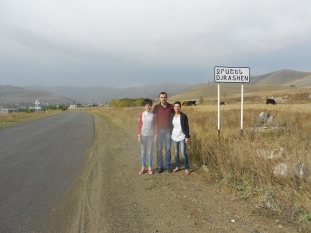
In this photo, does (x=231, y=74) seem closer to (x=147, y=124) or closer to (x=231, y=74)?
(x=231, y=74)

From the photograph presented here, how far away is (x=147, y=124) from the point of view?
6336mm

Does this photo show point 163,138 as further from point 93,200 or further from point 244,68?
point 244,68

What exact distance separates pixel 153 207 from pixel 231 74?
5521mm

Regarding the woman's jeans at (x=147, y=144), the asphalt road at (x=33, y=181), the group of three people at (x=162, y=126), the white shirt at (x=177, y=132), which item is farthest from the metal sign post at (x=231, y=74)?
the asphalt road at (x=33, y=181)

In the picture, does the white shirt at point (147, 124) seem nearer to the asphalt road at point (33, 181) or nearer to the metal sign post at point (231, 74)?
the asphalt road at point (33, 181)

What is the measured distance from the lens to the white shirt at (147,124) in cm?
632

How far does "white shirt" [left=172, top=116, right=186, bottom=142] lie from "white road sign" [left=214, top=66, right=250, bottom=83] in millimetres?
2619

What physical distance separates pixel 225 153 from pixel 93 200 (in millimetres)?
2997

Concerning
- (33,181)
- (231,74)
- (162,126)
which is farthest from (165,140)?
(231,74)

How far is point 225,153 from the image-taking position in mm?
5598

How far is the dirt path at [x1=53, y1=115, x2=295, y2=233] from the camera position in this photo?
12.1 ft

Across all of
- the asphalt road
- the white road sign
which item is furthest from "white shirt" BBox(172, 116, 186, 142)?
the asphalt road

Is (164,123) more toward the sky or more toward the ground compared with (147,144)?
more toward the sky

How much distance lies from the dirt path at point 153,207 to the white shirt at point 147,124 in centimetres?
109
